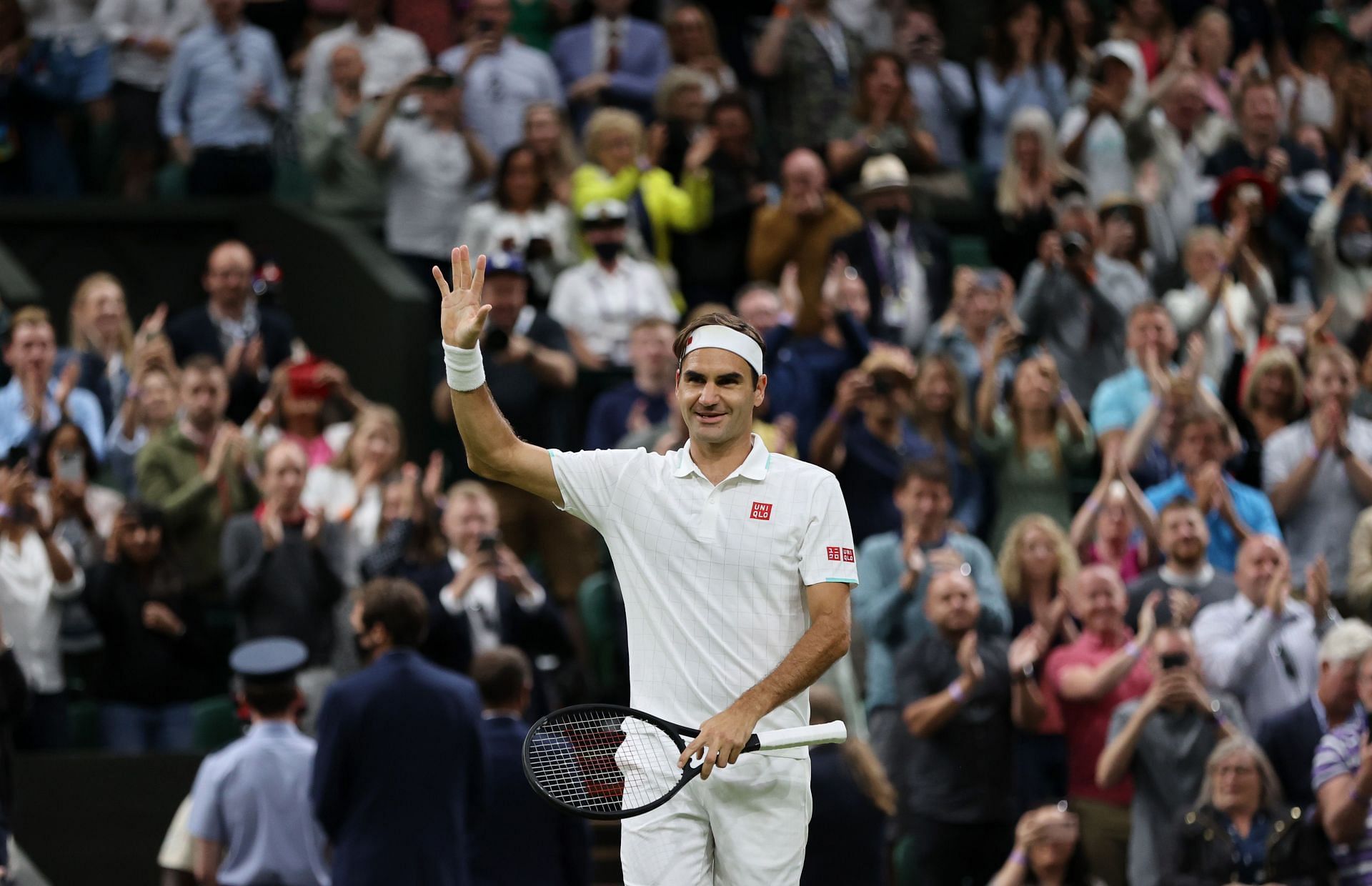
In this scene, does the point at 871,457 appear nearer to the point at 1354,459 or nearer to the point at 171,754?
the point at 1354,459

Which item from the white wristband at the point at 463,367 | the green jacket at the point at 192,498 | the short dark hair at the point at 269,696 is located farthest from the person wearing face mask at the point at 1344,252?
the white wristband at the point at 463,367

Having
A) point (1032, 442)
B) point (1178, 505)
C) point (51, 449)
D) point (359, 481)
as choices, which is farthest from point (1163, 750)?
point (51, 449)

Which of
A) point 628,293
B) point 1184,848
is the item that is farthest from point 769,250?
point 1184,848

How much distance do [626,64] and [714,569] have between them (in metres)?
9.33

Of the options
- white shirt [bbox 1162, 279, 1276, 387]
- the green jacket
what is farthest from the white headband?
white shirt [bbox 1162, 279, 1276, 387]

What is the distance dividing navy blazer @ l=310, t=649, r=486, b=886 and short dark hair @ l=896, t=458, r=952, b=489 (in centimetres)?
302

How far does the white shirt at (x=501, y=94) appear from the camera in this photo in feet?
46.1

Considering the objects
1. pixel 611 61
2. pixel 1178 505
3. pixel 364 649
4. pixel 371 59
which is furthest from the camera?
pixel 611 61

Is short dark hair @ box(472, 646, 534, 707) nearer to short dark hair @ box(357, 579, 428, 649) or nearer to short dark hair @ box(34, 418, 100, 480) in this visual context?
short dark hair @ box(357, 579, 428, 649)

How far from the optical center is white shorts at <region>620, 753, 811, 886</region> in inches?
227

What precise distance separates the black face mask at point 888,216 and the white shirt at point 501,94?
7.33ft

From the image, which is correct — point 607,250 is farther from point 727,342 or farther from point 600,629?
point 727,342

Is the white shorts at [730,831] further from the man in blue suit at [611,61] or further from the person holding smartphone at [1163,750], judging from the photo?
the man in blue suit at [611,61]

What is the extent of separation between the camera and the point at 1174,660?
390 inches
